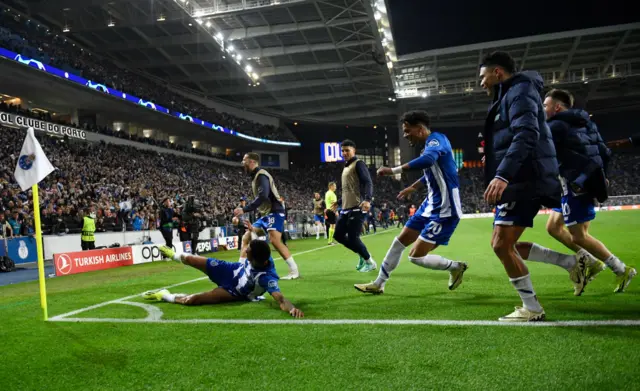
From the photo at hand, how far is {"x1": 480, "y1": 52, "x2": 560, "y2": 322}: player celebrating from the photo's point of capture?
3.57m

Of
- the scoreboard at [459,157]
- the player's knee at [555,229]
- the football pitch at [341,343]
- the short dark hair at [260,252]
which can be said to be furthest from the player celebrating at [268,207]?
the scoreboard at [459,157]

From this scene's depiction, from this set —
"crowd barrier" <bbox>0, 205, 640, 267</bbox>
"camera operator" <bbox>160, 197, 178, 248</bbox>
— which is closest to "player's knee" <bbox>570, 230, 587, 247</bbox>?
"crowd barrier" <bbox>0, 205, 640, 267</bbox>

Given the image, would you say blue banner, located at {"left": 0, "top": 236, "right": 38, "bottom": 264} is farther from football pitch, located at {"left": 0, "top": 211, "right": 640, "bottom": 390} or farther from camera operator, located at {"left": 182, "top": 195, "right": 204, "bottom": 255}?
football pitch, located at {"left": 0, "top": 211, "right": 640, "bottom": 390}

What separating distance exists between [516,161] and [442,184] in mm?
1758

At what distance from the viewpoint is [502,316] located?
165 inches

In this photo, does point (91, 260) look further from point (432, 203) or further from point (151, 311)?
point (432, 203)

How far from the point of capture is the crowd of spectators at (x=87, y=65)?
1016 inches

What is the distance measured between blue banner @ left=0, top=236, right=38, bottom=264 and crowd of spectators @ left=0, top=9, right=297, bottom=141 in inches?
547

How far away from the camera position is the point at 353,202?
8195 mm

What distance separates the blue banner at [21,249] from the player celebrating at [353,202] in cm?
1168

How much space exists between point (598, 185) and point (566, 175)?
1.06 feet

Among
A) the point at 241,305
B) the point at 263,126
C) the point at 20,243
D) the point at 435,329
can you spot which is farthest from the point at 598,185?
the point at 263,126

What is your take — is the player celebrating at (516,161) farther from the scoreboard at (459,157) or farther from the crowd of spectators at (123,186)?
the scoreboard at (459,157)

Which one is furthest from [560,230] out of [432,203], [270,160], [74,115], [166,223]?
[270,160]
